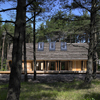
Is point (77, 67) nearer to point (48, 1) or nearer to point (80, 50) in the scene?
point (80, 50)

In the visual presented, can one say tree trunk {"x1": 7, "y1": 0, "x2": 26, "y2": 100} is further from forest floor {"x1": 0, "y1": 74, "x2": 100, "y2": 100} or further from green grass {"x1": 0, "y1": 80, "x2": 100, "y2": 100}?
green grass {"x1": 0, "y1": 80, "x2": 100, "y2": 100}

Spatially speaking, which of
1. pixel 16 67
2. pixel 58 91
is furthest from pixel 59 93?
pixel 16 67

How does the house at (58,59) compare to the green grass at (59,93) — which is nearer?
the green grass at (59,93)

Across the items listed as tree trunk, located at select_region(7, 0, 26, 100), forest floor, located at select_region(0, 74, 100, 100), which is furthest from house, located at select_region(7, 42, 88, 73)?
tree trunk, located at select_region(7, 0, 26, 100)

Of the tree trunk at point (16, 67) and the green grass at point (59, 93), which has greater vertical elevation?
the tree trunk at point (16, 67)

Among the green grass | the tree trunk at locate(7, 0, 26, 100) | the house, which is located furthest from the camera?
the house

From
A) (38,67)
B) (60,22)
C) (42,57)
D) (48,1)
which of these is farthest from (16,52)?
(38,67)

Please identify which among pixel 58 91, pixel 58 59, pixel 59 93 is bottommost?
pixel 58 91

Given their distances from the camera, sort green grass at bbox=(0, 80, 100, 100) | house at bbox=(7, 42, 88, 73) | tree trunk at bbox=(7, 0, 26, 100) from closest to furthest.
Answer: tree trunk at bbox=(7, 0, 26, 100)
green grass at bbox=(0, 80, 100, 100)
house at bbox=(7, 42, 88, 73)

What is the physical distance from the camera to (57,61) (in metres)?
26.7

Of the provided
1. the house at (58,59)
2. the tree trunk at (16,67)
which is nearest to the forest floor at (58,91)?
the tree trunk at (16,67)

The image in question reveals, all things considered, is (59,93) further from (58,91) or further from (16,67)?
(16,67)

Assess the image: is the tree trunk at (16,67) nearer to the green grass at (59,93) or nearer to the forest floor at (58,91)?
the forest floor at (58,91)

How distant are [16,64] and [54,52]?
22.9m
